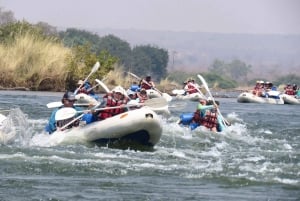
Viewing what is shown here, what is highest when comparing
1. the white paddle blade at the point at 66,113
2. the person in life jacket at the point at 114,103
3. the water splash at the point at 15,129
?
the person in life jacket at the point at 114,103

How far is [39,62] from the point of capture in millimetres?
50531

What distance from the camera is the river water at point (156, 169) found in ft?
51.9

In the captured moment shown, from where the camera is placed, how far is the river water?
51.9ft

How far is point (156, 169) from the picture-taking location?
1847cm

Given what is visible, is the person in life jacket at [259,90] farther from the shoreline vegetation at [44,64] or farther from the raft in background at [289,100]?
the shoreline vegetation at [44,64]

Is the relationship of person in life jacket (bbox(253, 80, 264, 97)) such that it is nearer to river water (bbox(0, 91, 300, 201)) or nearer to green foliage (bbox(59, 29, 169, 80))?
river water (bbox(0, 91, 300, 201))

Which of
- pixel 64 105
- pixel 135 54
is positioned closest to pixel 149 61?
pixel 135 54

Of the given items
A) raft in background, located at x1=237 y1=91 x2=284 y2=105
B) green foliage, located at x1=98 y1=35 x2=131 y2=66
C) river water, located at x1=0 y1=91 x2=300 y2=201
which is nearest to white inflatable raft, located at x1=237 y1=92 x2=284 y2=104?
raft in background, located at x1=237 y1=91 x2=284 y2=105

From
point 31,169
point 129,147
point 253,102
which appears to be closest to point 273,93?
point 253,102

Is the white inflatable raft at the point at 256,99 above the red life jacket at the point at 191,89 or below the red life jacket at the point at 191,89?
below

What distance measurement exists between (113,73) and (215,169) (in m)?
37.3

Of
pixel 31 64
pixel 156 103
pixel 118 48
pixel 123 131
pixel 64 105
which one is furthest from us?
pixel 118 48

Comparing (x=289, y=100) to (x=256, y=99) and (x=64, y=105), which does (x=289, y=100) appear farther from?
(x=64, y=105)

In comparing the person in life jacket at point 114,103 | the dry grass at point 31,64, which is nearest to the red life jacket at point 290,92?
the dry grass at point 31,64
